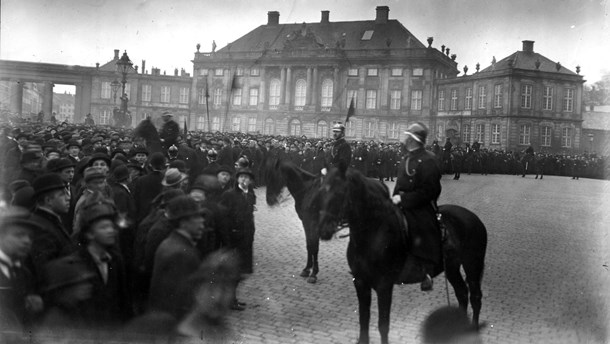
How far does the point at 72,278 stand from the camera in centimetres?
435

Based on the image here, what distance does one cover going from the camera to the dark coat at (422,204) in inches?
245

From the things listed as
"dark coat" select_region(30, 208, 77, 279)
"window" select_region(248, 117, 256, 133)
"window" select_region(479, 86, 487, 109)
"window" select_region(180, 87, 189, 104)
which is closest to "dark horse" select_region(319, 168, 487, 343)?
"dark coat" select_region(30, 208, 77, 279)

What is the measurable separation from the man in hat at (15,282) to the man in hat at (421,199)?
380 centimetres

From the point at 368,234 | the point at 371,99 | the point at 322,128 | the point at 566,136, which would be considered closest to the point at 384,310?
the point at 368,234

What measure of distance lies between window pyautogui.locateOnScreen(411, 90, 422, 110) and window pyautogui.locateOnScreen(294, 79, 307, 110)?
529 inches

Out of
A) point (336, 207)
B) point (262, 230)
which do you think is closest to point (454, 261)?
point (336, 207)

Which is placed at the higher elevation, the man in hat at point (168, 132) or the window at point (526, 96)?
the window at point (526, 96)

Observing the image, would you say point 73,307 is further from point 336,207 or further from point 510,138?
point 510,138

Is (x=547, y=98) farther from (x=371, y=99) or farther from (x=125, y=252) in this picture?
(x=125, y=252)

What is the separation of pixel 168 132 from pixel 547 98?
4599 centimetres

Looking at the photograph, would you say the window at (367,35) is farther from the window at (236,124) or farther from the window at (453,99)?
the window at (236,124)

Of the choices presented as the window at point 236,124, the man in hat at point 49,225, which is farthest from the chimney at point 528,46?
the man in hat at point 49,225

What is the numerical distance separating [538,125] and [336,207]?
50.4m

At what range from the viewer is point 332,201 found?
5.66 meters
